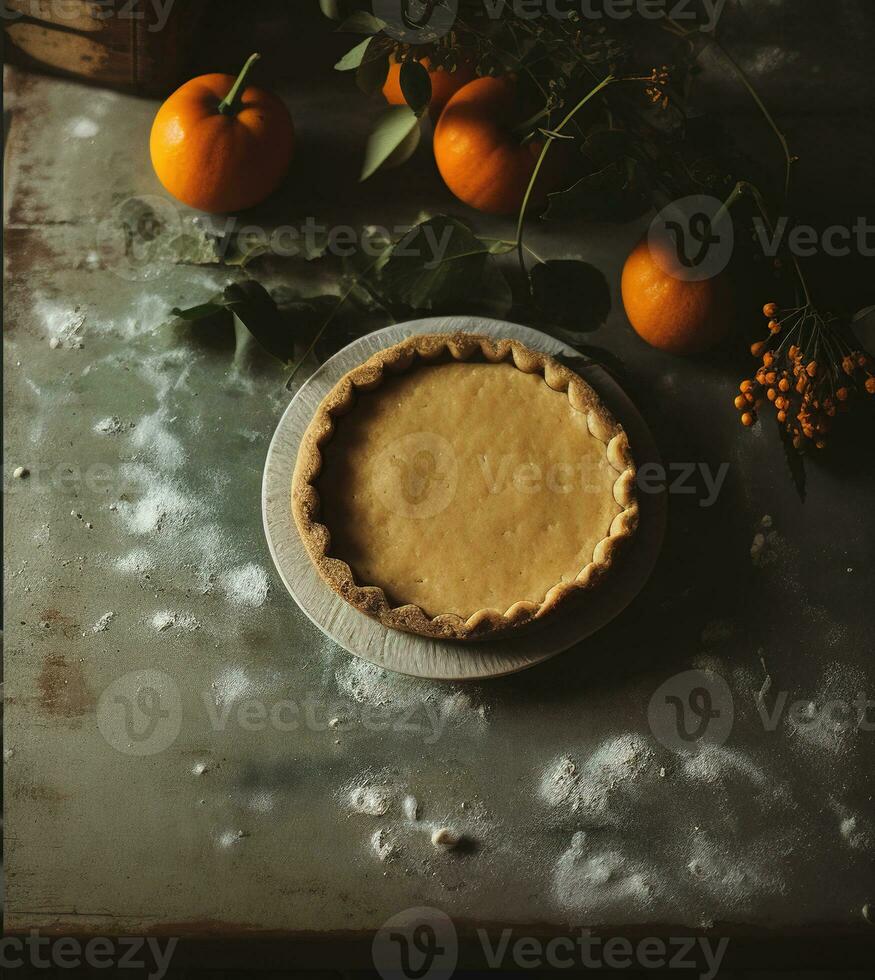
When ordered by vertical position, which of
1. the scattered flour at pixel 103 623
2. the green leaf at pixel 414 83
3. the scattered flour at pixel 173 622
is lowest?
the scattered flour at pixel 103 623

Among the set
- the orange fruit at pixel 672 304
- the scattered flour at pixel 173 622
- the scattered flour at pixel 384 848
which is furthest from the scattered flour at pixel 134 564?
the orange fruit at pixel 672 304

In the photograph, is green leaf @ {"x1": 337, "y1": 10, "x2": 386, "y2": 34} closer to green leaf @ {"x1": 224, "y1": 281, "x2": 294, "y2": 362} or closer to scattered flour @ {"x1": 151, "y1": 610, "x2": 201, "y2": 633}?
green leaf @ {"x1": 224, "y1": 281, "x2": 294, "y2": 362}

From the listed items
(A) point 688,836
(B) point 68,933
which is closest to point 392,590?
(A) point 688,836

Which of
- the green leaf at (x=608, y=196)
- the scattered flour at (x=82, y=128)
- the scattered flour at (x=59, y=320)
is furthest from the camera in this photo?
the scattered flour at (x=82, y=128)

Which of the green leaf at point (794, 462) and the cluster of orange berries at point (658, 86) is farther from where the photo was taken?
the green leaf at point (794, 462)

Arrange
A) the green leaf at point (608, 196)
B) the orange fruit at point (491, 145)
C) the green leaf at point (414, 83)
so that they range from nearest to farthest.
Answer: the green leaf at point (608, 196) → the green leaf at point (414, 83) → the orange fruit at point (491, 145)

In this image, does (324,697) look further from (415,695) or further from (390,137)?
(390,137)

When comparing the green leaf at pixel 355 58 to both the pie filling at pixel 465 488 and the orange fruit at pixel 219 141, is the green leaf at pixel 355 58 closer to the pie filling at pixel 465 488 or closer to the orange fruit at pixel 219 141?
the orange fruit at pixel 219 141
